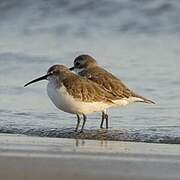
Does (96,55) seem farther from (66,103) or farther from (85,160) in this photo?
(85,160)

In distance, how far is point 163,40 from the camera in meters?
13.4

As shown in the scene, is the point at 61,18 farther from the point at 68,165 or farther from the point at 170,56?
the point at 68,165

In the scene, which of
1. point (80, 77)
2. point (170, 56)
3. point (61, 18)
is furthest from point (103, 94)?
point (61, 18)

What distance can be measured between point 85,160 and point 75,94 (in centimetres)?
267

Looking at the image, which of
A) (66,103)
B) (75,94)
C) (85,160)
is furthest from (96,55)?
(85,160)

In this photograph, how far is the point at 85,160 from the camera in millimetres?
6336

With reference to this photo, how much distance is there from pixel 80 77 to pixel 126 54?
10.3 ft

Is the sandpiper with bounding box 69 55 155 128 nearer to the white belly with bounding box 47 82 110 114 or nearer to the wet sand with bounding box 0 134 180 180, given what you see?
the white belly with bounding box 47 82 110 114

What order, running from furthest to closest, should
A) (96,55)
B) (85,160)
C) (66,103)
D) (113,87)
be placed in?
1. (96,55)
2. (113,87)
3. (66,103)
4. (85,160)

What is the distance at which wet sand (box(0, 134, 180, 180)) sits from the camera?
5.66 m

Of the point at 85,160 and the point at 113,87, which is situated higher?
the point at 113,87

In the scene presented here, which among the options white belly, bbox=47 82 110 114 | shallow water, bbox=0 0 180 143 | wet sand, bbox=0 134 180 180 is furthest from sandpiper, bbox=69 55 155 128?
wet sand, bbox=0 134 180 180

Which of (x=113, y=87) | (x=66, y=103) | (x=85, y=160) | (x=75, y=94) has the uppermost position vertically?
(x=113, y=87)

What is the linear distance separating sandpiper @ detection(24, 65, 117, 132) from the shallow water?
0.23m
